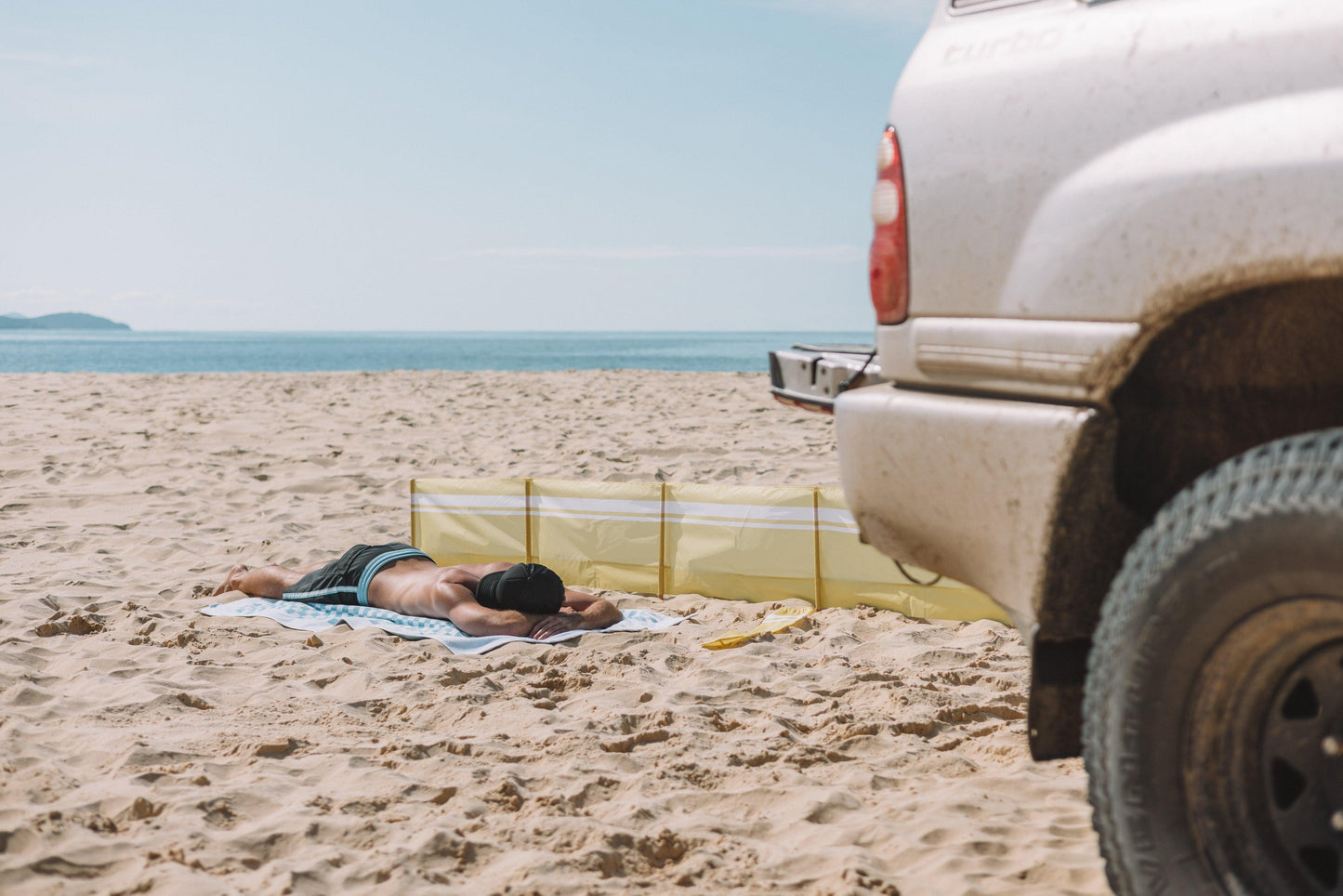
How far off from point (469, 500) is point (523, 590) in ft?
4.97

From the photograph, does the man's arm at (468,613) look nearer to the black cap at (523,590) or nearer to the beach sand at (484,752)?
the black cap at (523,590)

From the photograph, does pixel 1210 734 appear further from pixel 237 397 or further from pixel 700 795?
pixel 237 397

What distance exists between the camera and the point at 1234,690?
1697 mm

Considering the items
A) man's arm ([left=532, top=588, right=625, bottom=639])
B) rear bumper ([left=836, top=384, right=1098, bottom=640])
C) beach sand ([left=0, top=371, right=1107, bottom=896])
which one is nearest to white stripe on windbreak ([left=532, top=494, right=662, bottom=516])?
beach sand ([left=0, top=371, right=1107, bottom=896])

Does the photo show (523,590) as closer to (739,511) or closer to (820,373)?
(739,511)

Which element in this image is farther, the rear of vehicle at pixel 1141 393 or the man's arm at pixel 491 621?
the man's arm at pixel 491 621

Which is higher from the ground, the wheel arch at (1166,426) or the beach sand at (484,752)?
the wheel arch at (1166,426)

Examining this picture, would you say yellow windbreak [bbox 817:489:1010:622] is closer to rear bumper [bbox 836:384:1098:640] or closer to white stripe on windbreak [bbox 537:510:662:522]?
white stripe on windbreak [bbox 537:510:662:522]

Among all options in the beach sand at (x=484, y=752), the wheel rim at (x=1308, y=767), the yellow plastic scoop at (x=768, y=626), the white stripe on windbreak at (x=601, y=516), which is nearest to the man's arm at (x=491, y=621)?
the beach sand at (x=484, y=752)

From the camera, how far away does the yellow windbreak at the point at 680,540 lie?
6.12 metres

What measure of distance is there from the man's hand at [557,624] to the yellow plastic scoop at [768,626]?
27.7 inches

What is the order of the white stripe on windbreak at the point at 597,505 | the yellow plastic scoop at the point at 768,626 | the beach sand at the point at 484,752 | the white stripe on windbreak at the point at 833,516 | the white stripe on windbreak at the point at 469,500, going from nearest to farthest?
the beach sand at the point at 484,752 → the yellow plastic scoop at the point at 768,626 → the white stripe on windbreak at the point at 833,516 → the white stripe on windbreak at the point at 597,505 → the white stripe on windbreak at the point at 469,500

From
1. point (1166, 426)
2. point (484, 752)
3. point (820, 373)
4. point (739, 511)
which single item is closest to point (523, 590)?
point (739, 511)

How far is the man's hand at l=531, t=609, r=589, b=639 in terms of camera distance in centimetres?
559
